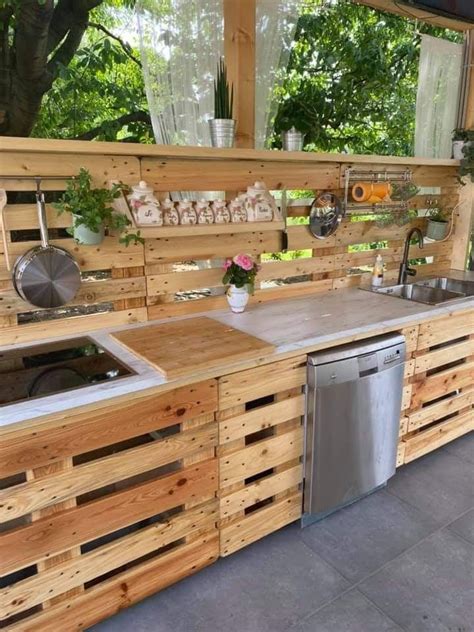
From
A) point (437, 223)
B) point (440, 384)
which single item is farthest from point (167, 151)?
point (437, 223)

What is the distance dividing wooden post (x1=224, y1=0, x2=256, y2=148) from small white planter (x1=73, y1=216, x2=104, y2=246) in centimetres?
85

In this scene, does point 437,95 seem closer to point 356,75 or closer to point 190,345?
point 356,75

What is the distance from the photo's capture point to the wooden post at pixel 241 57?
192cm

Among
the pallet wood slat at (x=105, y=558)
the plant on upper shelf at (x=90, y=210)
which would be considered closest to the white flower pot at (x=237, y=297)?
the plant on upper shelf at (x=90, y=210)

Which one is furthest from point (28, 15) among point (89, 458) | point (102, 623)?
point (102, 623)

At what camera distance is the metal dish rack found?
8.07ft

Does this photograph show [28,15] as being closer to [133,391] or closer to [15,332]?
[15,332]

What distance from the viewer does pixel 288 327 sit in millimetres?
1957

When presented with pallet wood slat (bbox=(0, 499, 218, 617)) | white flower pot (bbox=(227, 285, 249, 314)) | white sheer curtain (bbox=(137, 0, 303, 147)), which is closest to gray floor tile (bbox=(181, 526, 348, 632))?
pallet wood slat (bbox=(0, 499, 218, 617))

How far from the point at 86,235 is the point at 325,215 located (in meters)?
1.34

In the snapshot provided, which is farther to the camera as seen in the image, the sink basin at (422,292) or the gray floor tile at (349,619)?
the sink basin at (422,292)

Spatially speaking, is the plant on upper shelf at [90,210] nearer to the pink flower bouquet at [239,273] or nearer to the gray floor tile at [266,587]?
the pink flower bouquet at [239,273]

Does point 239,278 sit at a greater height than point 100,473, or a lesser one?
greater

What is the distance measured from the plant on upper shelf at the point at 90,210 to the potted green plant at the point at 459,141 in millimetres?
2324
